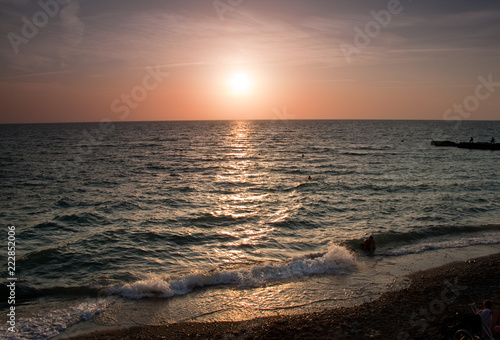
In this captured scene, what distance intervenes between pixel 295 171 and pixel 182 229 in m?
26.5

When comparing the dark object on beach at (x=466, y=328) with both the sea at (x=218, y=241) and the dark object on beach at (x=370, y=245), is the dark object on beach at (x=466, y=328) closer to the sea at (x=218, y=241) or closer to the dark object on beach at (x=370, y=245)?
the sea at (x=218, y=241)

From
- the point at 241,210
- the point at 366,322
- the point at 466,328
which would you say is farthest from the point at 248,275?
the point at 241,210

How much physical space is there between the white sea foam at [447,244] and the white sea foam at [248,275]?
330 centimetres

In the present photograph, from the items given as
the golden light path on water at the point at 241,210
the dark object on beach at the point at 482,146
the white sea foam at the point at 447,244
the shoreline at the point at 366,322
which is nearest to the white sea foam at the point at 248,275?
the golden light path on water at the point at 241,210

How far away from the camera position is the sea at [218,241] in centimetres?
1274

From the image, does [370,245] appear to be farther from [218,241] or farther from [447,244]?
[218,241]

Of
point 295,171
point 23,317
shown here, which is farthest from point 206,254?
point 295,171

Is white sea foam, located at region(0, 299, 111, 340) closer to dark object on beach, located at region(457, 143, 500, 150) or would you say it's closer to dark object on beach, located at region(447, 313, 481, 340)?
dark object on beach, located at region(447, 313, 481, 340)

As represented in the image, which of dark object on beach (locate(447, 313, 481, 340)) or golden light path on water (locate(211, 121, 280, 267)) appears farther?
golden light path on water (locate(211, 121, 280, 267))

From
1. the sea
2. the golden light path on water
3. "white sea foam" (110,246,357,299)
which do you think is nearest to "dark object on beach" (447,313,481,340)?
the sea

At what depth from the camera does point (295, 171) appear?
150 ft

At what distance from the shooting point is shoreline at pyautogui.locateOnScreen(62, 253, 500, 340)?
33.1ft

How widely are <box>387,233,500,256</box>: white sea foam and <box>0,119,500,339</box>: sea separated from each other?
11 centimetres

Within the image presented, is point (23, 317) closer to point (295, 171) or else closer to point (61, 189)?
point (61, 189)
